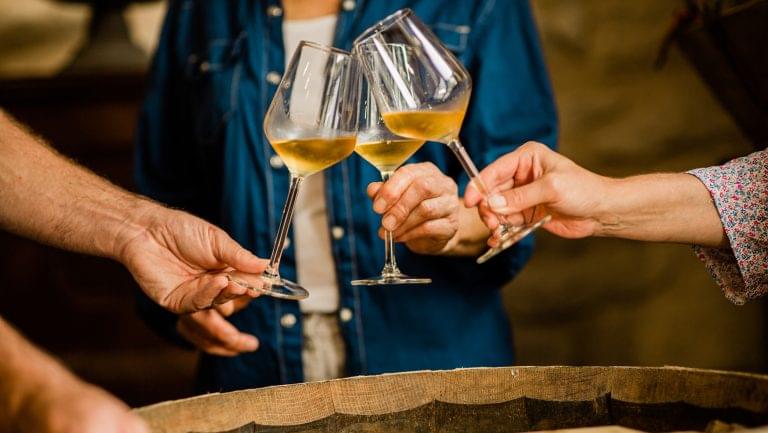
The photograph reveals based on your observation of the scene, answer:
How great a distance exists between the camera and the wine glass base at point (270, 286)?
1173 mm

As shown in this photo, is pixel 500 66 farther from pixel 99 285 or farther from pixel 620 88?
pixel 99 285

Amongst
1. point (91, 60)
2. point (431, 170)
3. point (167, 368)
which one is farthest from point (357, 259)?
point (91, 60)

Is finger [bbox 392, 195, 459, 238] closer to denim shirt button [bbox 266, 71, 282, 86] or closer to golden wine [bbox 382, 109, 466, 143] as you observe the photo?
golden wine [bbox 382, 109, 466, 143]

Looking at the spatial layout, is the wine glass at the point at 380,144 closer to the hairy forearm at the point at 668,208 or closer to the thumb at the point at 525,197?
the thumb at the point at 525,197

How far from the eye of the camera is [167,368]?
2777 mm

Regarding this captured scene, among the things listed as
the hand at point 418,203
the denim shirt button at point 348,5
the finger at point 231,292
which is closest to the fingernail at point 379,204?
the hand at point 418,203

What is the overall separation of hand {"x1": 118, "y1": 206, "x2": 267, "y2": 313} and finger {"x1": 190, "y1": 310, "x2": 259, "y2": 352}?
0.49 ft

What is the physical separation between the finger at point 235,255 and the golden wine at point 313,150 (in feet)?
A: 0.51

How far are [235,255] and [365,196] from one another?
443mm

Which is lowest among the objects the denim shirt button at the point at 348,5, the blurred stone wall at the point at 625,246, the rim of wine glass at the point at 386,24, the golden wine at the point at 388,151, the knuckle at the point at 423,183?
the blurred stone wall at the point at 625,246

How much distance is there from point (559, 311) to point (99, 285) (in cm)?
173

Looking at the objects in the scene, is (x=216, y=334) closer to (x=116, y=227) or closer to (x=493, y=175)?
(x=116, y=227)

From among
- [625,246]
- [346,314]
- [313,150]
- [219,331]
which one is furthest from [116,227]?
[625,246]

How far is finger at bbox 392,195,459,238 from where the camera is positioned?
1.25 m
